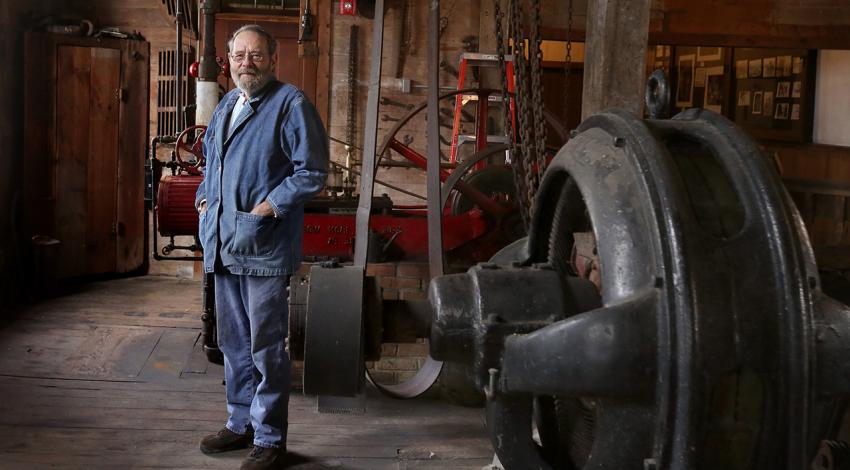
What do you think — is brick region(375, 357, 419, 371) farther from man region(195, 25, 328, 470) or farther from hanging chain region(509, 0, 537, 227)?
hanging chain region(509, 0, 537, 227)

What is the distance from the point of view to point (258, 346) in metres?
3.15

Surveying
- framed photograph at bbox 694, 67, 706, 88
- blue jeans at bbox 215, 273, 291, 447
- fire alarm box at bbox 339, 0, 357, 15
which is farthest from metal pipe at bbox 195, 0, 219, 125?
framed photograph at bbox 694, 67, 706, 88

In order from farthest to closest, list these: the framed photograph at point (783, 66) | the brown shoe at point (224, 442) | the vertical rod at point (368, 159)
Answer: the framed photograph at point (783, 66), the brown shoe at point (224, 442), the vertical rod at point (368, 159)

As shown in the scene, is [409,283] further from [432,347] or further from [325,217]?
[432,347]

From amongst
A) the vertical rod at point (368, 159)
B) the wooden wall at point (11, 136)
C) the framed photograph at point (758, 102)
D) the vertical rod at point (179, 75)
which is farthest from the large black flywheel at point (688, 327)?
the framed photograph at point (758, 102)

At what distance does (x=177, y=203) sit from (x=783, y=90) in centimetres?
589

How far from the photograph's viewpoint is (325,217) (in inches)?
172

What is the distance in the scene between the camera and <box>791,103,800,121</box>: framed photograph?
820 centimetres

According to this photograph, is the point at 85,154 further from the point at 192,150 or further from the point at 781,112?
the point at 781,112

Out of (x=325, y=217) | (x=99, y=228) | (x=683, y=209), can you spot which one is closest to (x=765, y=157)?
(x=683, y=209)

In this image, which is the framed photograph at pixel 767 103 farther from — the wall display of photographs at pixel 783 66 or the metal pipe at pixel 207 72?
the metal pipe at pixel 207 72

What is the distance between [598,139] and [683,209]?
26cm

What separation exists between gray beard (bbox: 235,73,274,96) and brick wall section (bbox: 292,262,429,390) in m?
1.29

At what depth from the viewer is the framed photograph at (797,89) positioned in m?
8.17
